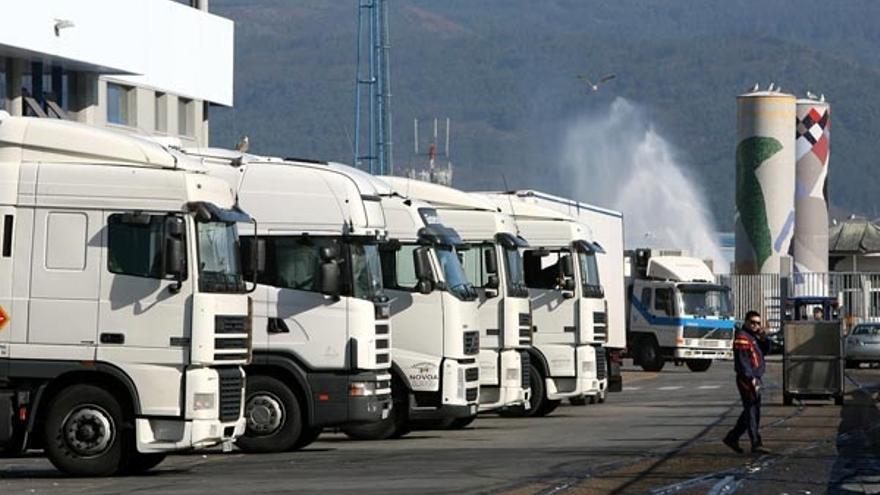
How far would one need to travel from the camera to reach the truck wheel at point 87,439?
78.1 ft

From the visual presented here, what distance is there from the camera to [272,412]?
91.7 ft

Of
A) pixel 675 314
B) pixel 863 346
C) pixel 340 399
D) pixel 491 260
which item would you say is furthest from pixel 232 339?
pixel 863 346

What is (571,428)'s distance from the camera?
33.6 meters

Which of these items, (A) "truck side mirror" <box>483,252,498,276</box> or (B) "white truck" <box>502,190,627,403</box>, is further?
(B) "white truck" <box>502,190,627,403</box>

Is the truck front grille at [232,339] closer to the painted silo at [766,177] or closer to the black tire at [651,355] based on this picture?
the black tire at [651,355]

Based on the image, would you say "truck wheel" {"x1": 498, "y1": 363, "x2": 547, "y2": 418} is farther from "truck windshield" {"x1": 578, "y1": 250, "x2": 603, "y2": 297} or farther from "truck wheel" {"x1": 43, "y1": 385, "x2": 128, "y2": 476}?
"truck wheel" {"x1": 43, "y1": 385, "x2": 128, "y2": 476}

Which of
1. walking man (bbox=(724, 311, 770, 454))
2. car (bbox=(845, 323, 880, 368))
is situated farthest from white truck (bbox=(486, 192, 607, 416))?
car (bbox=(845, 323, 880, 368))

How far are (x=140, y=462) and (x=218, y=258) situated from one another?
237cm

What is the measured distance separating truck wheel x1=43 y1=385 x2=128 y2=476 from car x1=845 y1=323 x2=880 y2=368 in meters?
47.2

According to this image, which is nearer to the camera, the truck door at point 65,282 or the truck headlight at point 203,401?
the truck headlight at point 203,401

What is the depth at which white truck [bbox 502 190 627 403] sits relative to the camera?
1666 inches

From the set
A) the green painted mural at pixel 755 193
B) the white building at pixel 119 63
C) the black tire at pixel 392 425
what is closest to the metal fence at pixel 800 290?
the green painted mural at pixel 755 193

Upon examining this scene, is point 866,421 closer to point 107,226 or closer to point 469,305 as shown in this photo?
point 469,305

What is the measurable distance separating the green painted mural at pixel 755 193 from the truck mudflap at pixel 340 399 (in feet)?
256
